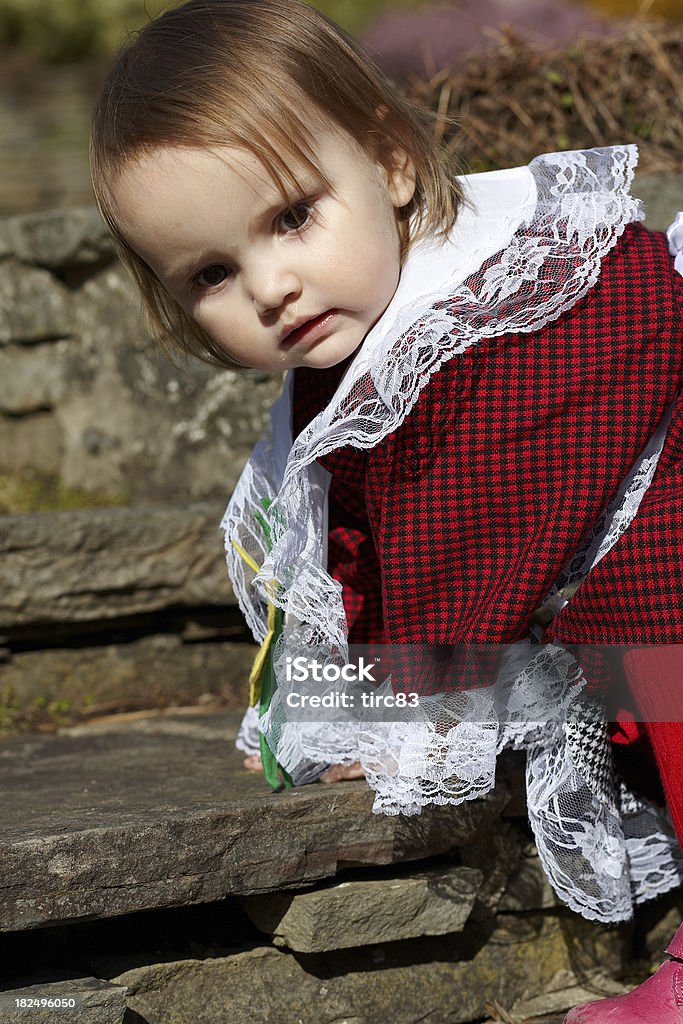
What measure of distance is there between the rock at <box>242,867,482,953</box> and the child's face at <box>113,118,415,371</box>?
0.73 m

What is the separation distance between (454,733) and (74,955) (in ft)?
1.91

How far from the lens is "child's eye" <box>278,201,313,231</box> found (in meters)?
1.29

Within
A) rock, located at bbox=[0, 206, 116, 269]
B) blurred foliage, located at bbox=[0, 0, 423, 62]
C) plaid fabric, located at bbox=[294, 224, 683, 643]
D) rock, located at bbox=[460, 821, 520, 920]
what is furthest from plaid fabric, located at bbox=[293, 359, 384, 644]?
blurred foliage, located at bbox=[0, 0, 423, 62]

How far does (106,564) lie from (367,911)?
90 centimetres

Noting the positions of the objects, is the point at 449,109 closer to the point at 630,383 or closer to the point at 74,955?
the point at 630,383

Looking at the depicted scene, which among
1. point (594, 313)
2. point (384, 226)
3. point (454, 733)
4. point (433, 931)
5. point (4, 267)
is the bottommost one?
point (433, 931)

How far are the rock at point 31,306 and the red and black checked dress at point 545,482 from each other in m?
1.43

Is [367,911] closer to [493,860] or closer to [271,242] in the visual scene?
[493,860]

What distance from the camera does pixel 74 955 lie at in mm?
1365

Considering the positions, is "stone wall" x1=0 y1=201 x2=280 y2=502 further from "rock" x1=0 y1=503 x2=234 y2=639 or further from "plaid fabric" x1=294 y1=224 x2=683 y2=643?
"plaid fabric" x1=294 y1=224 x2=683 y2=643

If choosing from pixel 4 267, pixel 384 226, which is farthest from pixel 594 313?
pixel 4 267

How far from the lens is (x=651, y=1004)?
129 centimetres

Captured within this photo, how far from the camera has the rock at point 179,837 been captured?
1217mm

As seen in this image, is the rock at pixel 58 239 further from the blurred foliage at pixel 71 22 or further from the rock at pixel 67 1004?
the blurred foliage at pixel 71 22
